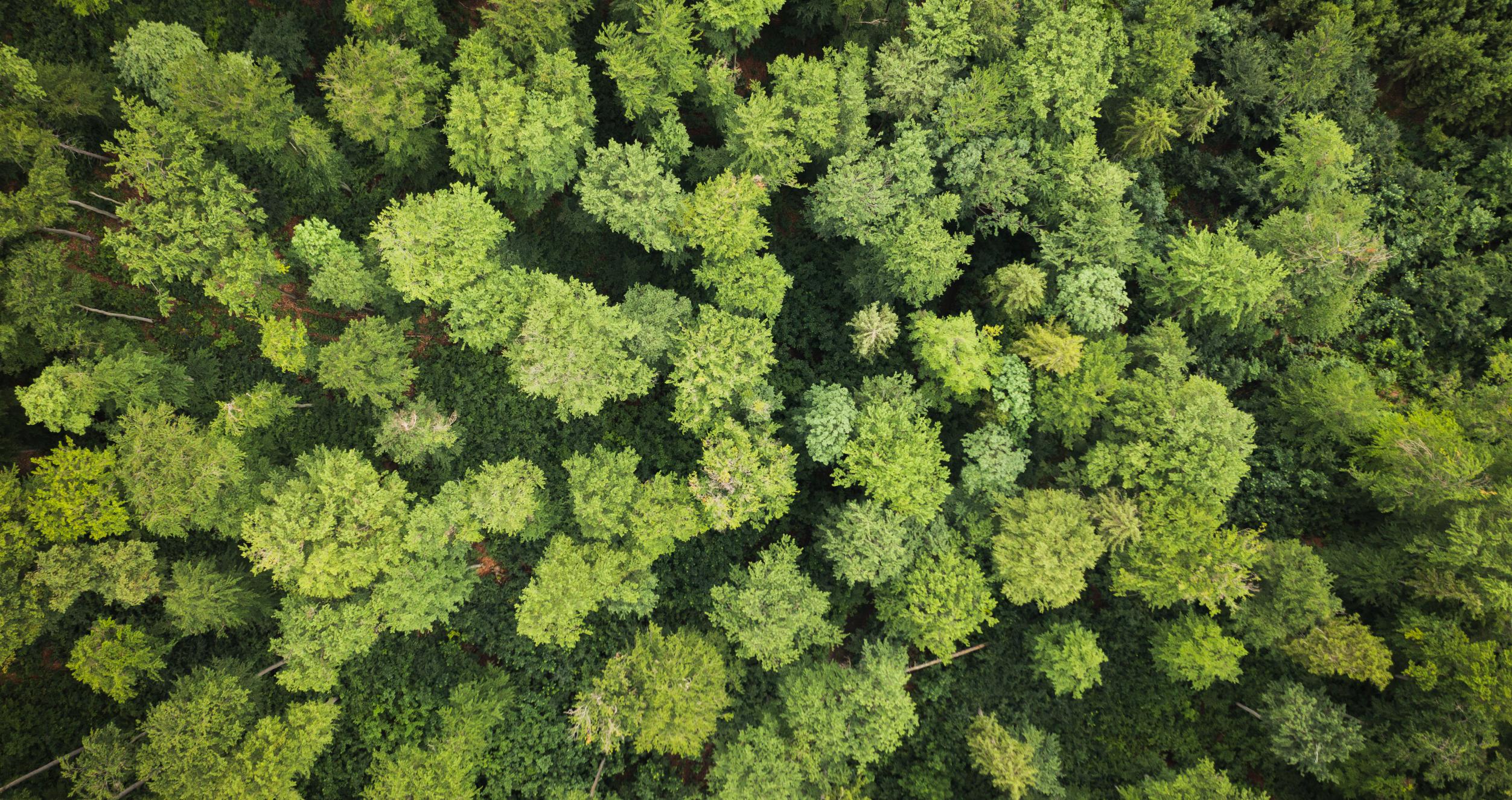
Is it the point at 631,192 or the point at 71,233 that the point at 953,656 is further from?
the point at 71,233

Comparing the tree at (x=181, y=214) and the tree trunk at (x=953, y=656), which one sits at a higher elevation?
the tree at (x=181, y=214)

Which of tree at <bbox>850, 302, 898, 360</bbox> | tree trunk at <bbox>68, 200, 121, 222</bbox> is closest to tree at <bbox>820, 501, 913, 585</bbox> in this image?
tree at <bbox>850, 302, 898, 360</bbox>

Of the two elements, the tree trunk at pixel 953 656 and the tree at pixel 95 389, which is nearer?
the tree at pixel 95 389

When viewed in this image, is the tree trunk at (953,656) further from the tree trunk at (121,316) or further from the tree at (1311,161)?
the tree trunk at (121,316)

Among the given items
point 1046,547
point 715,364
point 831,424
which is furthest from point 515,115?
point 1046,547

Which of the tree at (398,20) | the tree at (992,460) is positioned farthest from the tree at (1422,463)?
the tree at (398,20)
